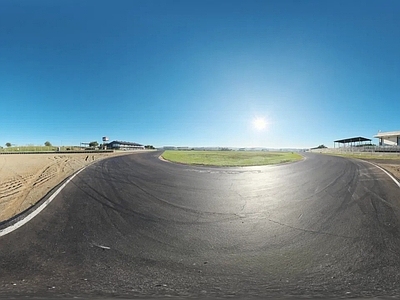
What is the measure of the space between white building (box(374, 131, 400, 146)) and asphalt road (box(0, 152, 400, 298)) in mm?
64305

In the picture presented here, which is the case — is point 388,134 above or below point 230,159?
above

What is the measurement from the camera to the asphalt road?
116 inches

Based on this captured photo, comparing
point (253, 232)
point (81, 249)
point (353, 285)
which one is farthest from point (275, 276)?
point (81, 249)

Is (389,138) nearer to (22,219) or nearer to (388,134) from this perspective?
(388,134)

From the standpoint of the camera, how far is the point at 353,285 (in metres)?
2.95

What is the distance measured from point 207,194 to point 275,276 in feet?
17.4

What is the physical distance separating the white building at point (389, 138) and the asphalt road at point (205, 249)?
6430 centimetres

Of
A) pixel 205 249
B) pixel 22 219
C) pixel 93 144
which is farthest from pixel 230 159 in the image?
pixel 93 144

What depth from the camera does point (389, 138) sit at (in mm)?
57219

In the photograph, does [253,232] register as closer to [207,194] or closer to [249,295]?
[249,295]

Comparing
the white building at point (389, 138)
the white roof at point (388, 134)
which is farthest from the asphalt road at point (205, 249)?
the white roof at point (388, 134)

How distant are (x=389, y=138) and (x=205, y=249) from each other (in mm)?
73625

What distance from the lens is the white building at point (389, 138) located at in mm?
54344

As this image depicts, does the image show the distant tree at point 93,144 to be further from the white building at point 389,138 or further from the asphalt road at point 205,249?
the white building at point 389,138
